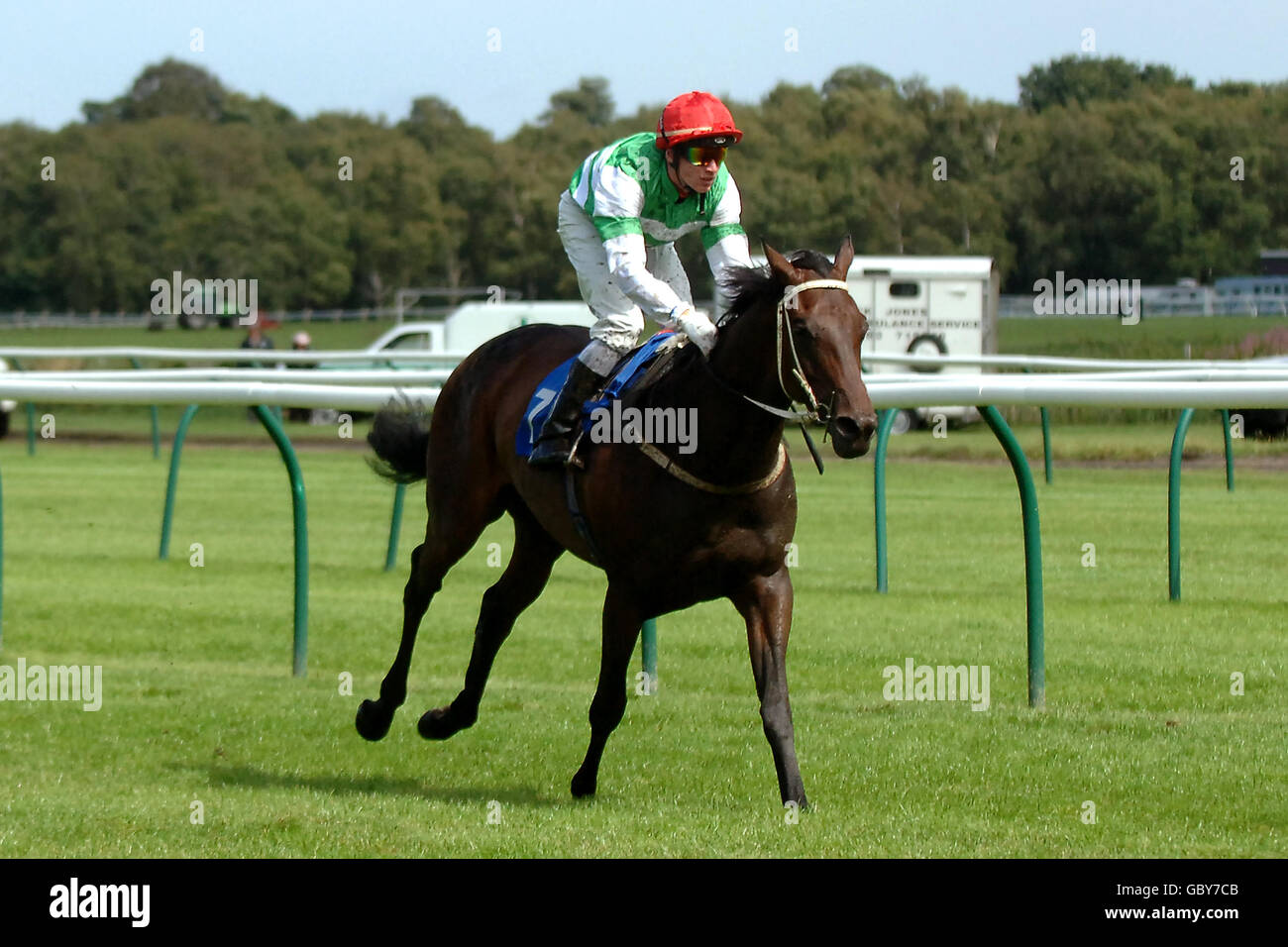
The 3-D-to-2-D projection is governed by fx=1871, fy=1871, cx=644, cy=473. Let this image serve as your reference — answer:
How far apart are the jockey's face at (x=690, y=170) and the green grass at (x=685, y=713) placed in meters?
1.78

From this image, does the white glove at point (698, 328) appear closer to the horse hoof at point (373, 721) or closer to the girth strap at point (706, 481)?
the girth strap at point (706, 481)

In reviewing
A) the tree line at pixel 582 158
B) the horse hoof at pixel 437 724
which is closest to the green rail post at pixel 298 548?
the horse hoof at pixel 437 724

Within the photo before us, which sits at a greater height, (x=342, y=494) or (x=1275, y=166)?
(x=1275, y=166)

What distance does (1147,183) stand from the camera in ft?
97.6

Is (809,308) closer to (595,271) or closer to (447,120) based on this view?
(595,271)

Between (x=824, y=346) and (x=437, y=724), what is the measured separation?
2.11m

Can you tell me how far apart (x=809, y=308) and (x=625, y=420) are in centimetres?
80

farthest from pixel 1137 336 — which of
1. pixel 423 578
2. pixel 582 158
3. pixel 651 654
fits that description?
pixel 582 158

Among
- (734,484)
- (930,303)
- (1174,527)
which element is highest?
(930,303)

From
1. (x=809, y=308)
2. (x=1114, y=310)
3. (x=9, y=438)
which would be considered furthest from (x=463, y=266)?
(x=809, y=308)

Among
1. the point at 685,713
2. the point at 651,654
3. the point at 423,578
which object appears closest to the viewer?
the point at 423,578

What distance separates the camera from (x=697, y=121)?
534 cm

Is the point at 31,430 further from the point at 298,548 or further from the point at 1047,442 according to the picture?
the point at 298,548

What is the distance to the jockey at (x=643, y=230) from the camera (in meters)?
5.34
